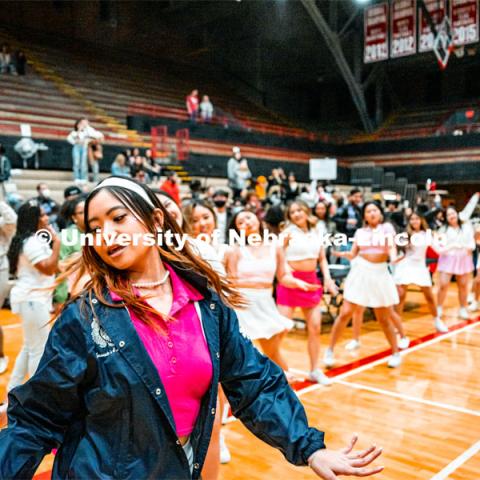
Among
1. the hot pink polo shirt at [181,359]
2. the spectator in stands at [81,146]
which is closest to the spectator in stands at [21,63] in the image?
the spectator in stands at [81,146]

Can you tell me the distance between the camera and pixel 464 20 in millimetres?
16359

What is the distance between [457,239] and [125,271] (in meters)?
6.85

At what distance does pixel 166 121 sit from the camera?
49.0 ft

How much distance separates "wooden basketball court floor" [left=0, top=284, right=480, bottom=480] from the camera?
3.36 meters

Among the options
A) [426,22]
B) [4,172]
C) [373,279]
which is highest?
[426,22]

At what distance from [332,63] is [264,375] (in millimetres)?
24292

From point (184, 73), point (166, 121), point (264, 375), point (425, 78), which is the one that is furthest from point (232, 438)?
point (425, 78)

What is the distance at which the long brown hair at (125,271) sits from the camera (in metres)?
1.39

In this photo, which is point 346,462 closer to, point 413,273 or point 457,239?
point 413,273

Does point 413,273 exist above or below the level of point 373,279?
below

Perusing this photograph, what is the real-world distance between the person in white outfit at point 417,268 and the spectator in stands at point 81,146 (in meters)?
6.68

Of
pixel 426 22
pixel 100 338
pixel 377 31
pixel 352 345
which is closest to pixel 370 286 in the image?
pixel 352 345

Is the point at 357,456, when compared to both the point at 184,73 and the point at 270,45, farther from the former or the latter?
the point at 270,45

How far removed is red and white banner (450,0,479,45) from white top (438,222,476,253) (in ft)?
35.6
